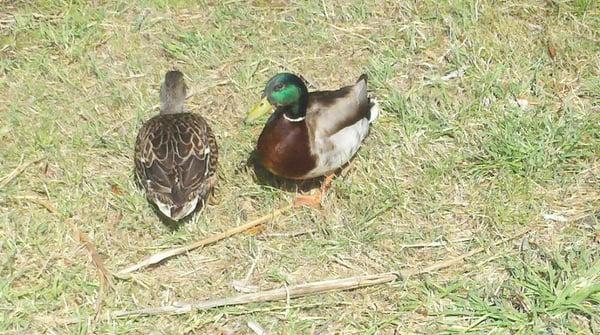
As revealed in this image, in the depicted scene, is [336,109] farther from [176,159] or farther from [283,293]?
[283,293]

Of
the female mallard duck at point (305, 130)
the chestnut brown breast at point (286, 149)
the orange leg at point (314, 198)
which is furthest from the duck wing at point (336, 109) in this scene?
the orange leg at point (314, 198)

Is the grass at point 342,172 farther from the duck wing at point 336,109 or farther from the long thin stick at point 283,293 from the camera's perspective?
the duck wing at point 336,109

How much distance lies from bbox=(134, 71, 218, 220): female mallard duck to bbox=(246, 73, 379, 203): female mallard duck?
0.29 metres

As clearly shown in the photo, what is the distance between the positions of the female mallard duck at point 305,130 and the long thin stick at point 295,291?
610 millimetres

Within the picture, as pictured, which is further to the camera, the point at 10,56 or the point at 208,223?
the point at 10,56

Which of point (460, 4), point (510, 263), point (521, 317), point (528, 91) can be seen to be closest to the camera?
point (521, 317)

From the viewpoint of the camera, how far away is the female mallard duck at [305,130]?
13.5 ft

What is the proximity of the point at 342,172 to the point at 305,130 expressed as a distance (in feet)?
1.48

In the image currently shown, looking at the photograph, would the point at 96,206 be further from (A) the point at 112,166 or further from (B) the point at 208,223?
(B) the point at 208,223

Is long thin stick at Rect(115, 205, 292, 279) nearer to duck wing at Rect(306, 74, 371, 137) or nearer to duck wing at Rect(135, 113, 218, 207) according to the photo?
duck wing at Rect(135, 113, 218, 207)

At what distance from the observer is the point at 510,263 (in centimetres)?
397

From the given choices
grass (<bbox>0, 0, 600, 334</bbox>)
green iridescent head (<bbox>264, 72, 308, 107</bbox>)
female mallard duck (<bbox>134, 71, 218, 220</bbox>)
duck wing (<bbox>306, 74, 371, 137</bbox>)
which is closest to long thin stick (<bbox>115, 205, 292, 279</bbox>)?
grass (<bbox>0, 0, 600, 334</bbox>)

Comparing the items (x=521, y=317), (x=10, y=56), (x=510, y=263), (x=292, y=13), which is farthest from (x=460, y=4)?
(x=10, y=56)

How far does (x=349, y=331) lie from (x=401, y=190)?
96cm
